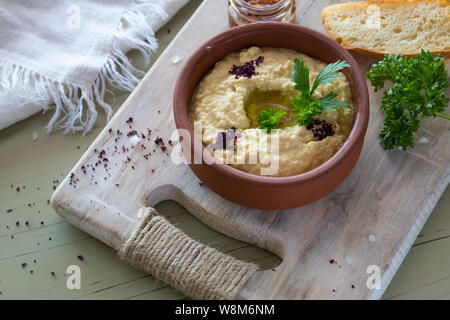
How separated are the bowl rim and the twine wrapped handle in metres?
0.32

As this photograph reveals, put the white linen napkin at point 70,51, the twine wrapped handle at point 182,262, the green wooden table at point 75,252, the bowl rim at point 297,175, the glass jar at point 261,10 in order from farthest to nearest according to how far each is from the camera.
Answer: the white linen napkin at point 70,51, the glass jar at point 261,10, the green wooden table at point 75,252, the twine wrapped handle at point 182,262, the bowl rim at point 297,175

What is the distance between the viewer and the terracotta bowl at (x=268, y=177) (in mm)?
1982

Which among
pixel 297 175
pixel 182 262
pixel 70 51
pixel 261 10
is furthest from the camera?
pixel 70 51

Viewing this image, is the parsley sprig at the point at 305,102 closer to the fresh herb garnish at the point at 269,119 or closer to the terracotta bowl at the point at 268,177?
the fresh herb garnish at the point at 269,119

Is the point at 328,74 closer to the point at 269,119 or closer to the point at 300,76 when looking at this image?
the point at 300,76

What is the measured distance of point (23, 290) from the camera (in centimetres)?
222

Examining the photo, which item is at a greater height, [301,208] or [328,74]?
[328,74]

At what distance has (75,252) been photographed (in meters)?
2.28

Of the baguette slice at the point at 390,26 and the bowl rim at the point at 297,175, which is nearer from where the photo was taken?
the bowl rim at the point at 297,175

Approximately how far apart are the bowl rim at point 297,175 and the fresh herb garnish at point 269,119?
177mm

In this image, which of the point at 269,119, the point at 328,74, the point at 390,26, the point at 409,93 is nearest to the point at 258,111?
the point at 269,119

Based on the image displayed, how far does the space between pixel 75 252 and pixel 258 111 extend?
88 cm

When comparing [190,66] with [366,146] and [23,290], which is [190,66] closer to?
[366,146]

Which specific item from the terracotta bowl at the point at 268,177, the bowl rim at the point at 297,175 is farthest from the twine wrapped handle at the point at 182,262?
the bowl rim at the point at 297,175
